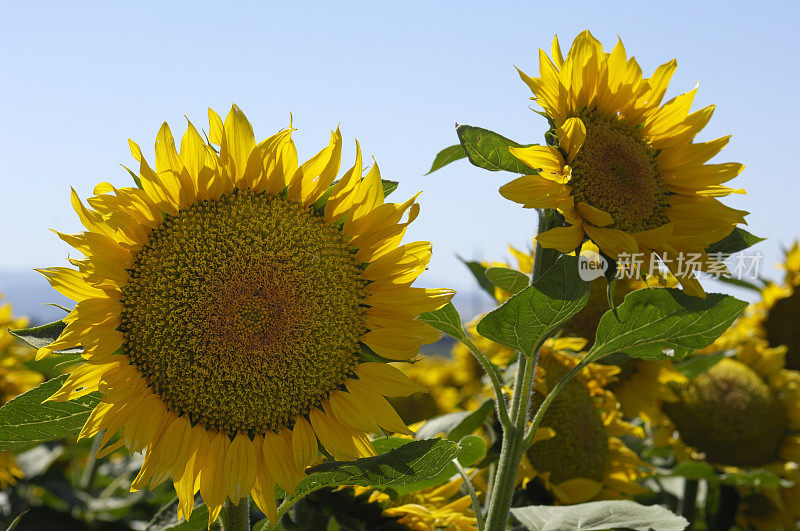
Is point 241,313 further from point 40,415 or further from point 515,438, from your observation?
point 515,438

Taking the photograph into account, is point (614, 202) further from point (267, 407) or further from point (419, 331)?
point (267, 407)

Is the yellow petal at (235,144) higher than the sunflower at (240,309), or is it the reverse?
the yellow petal at (235,144)

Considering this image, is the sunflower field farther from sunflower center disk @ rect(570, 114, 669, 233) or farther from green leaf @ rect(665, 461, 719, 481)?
green leaf @ rect(665, 461, 719, 481)

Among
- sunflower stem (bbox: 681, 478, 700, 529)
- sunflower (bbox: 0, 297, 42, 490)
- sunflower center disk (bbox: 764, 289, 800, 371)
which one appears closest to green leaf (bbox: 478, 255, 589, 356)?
sunflower stem (bbox: 681, 478, 700, 529)

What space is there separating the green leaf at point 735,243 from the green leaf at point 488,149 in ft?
1.56

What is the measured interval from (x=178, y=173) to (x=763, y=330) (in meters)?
3.59

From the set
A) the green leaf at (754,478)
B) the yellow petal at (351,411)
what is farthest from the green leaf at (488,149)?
the green leaf at (754,478)

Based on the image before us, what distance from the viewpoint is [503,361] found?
2375mm

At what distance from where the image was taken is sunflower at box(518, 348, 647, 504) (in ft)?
7.30

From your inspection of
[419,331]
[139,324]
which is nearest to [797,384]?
[419,331]

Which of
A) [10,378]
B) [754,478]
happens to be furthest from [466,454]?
[10,378]

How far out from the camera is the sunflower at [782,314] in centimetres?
382

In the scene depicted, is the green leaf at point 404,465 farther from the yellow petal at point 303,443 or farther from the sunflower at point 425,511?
the sunflower at point 425,511

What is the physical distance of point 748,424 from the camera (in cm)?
327
